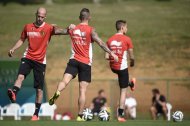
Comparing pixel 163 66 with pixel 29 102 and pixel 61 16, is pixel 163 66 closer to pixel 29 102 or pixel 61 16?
pixel 61 16

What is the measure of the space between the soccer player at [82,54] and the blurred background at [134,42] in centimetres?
1384

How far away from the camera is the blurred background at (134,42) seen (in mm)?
38688

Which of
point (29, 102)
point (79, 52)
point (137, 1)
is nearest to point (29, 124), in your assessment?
point (79, 52)

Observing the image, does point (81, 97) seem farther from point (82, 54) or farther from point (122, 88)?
point (122, 88)

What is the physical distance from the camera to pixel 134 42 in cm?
5125

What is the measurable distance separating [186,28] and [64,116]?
24.7 m

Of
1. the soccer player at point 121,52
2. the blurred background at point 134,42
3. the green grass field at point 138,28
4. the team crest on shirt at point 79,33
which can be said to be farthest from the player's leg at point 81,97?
the green grass field at point 138,28

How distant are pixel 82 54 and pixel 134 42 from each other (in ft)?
107

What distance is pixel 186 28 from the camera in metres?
54.2

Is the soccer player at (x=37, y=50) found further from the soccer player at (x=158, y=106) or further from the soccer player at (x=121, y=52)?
the soccer player at (x=158, y=106)

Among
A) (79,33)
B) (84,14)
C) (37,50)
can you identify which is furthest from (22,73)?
(84,14)

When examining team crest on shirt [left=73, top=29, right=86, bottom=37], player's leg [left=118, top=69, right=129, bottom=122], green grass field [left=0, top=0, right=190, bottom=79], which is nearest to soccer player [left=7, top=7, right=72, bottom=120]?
team crest on shirt [left=73, top=29, right=86, bottom=37]

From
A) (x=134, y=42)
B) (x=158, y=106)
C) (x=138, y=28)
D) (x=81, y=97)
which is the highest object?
Result: (x=138, y=28)

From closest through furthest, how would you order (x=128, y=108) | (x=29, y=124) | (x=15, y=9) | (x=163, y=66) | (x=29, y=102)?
Result: (x=29, y=124), (x=29, y=102), (x=128, y=108), (x=163, y=66), (x=15, y=9)
